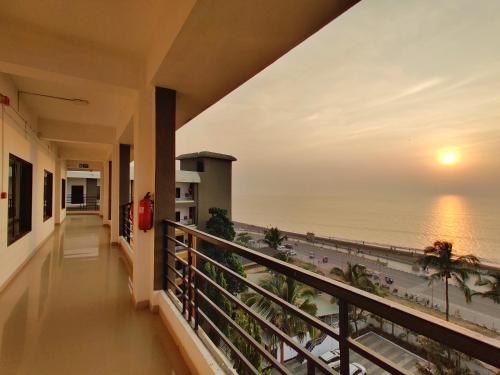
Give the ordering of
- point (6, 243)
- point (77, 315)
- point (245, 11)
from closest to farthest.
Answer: point (245, 11)
point (77, 315)
point (6, 243)

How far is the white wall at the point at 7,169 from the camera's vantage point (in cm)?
327

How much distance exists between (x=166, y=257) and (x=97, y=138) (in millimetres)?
4302

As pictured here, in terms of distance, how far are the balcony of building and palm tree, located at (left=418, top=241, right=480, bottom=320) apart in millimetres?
18514

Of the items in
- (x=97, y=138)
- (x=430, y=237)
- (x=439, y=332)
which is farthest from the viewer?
(x=430, y=237)

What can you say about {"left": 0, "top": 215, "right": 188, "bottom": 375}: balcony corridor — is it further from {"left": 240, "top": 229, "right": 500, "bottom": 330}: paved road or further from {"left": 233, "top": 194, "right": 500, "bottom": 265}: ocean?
{"left": 233, "top": 194, "right": 500, "bottom": 265}: ocean

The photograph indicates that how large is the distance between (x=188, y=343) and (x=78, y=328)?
126cm

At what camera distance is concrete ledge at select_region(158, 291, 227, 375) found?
5.29ft

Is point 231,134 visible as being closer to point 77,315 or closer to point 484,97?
point 484,97

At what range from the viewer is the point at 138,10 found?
6.73ft

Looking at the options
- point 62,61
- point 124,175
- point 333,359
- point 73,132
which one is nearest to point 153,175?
point 62,61

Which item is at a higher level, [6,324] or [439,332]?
[439,332]

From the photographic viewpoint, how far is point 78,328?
7.79 ft

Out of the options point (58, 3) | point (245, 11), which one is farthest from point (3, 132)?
point (245, 11)

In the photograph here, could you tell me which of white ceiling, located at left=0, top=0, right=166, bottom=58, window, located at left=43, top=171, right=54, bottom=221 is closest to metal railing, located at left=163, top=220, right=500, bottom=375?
white ceiling, located at left=0, top=0, right=166, bottom=58
